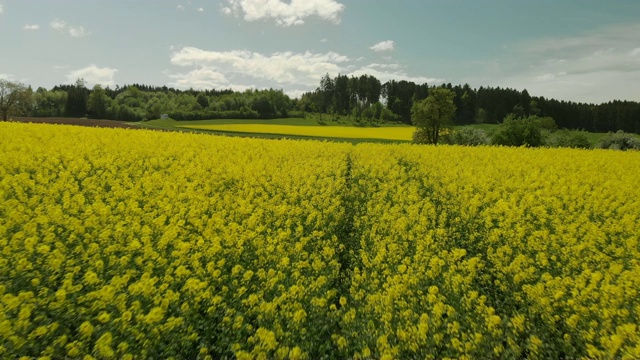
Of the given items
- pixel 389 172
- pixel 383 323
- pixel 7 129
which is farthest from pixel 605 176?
pixel 7 129

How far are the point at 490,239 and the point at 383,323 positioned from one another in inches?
139

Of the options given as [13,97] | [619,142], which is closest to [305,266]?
[619,142]

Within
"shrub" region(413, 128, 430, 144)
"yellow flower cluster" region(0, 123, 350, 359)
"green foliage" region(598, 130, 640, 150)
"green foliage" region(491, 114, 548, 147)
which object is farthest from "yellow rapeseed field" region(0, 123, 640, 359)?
"shrub" region(413, 128, 430, 144)

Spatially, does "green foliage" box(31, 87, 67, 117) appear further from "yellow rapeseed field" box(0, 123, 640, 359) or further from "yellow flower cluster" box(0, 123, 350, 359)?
"yellow flower cluster" box(0, 123, 350, 359)

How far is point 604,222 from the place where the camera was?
7.76 meters

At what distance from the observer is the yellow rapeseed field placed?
12.6 feet

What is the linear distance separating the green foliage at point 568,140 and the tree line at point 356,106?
4450cm

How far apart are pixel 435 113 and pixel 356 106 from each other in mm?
54743

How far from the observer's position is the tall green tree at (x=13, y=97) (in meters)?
49.2

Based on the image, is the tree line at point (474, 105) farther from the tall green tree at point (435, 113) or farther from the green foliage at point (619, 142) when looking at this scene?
the green foliage at point (619, 142)

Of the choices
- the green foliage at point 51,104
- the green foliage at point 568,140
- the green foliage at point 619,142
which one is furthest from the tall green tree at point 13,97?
the green foliage at point 619,142

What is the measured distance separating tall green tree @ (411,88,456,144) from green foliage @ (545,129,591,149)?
468 inches

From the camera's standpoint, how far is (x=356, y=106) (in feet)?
322

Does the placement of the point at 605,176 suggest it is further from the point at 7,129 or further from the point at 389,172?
the point at 7,129
